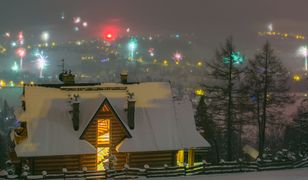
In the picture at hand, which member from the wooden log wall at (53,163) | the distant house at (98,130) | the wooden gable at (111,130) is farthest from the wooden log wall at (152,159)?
the wooden log wall at (53,163)

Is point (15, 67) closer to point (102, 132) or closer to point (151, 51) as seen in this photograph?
point (151, 51)

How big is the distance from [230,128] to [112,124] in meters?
10.6

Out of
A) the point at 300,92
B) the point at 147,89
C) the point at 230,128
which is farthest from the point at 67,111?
the point at 300,92

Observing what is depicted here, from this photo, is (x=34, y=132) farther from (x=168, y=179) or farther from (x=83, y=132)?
(x=168, y=179)

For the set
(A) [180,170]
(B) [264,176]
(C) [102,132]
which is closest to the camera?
(B) [264,176]

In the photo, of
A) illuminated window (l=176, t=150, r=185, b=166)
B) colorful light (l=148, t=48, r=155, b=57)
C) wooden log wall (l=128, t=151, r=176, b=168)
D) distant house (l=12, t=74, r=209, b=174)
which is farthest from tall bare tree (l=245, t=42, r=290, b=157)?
colorful light (l=148, t=48, r=155, b=57)

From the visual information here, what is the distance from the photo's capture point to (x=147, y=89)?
121ft

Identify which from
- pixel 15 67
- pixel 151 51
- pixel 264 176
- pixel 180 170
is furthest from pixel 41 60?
pixel 15 67

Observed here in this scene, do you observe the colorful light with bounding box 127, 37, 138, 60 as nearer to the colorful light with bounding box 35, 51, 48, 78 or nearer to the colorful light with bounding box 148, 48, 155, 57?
the colorful light with bounding box 148, 48, 155, 57

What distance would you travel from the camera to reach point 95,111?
32.4 meters

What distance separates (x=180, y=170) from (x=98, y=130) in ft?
20.9

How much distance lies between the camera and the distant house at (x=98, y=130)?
102 feet

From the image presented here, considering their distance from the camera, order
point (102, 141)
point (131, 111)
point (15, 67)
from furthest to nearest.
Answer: point (15, 67) → point (131, 111) → point (102, 141)

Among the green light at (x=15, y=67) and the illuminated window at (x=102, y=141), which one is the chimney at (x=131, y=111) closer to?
the illuminated window at (x=102, y=141)
